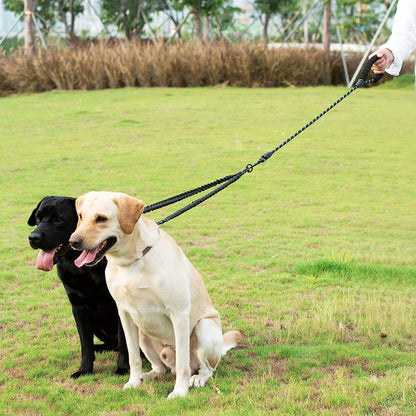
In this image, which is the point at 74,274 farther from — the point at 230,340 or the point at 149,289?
the point at 230,340

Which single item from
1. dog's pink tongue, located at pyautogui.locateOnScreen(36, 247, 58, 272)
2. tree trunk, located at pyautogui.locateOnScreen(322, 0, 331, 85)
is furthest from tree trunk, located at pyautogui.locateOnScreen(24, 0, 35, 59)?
dog's pink tongue, located at pyautogui.locateOnScreen(36, 247, 58, 272)

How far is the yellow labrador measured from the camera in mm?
3498

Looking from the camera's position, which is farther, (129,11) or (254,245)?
(129,11)

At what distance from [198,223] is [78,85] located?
14198mm

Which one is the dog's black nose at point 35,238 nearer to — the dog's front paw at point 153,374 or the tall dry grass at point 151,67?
the dog's front paw at point 153,374

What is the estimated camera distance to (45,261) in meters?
4.02

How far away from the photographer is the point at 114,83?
21312 mm

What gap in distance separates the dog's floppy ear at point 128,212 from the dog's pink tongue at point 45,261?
0.75m

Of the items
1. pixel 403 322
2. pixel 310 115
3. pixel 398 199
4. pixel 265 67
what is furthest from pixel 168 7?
pixel 403 322

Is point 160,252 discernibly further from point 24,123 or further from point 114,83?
point 114,83

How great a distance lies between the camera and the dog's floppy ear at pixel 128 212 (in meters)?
3.50

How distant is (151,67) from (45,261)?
59.3ft

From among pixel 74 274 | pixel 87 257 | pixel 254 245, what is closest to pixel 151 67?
pixel 254 245

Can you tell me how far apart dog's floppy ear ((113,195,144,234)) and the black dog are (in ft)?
2.29
